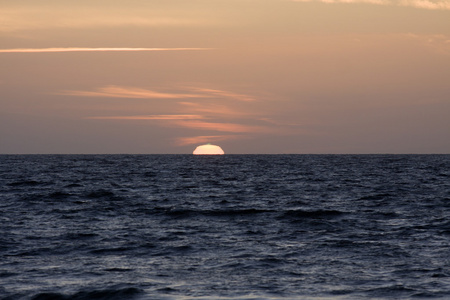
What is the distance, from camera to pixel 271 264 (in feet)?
55.3

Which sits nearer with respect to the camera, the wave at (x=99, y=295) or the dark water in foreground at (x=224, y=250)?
the wave at (x=99, y=295)

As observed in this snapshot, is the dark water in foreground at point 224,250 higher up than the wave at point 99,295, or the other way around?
the dark water in foreground at point 224,250

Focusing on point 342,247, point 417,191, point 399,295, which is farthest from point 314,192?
point 399,295

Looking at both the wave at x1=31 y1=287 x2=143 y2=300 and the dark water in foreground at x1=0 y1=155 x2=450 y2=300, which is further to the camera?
the dark water in foreground at x1=0 y1=155 x2=450 y2=300

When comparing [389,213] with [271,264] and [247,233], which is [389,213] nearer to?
[247,233]

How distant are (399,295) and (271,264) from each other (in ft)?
14.5

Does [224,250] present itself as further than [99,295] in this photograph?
Yes

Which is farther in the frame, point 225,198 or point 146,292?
point 225,198

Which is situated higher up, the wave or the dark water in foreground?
the dark water in foreground

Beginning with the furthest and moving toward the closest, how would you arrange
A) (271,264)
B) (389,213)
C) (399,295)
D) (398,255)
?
(389,213), (398,255), (271,264), (399,295)

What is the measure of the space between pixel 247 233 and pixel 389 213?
9.73m

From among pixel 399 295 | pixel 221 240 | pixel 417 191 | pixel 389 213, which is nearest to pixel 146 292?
pixel 399 295

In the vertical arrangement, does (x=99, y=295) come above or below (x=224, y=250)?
below

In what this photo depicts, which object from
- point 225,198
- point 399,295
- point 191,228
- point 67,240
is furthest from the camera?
point 225,198
